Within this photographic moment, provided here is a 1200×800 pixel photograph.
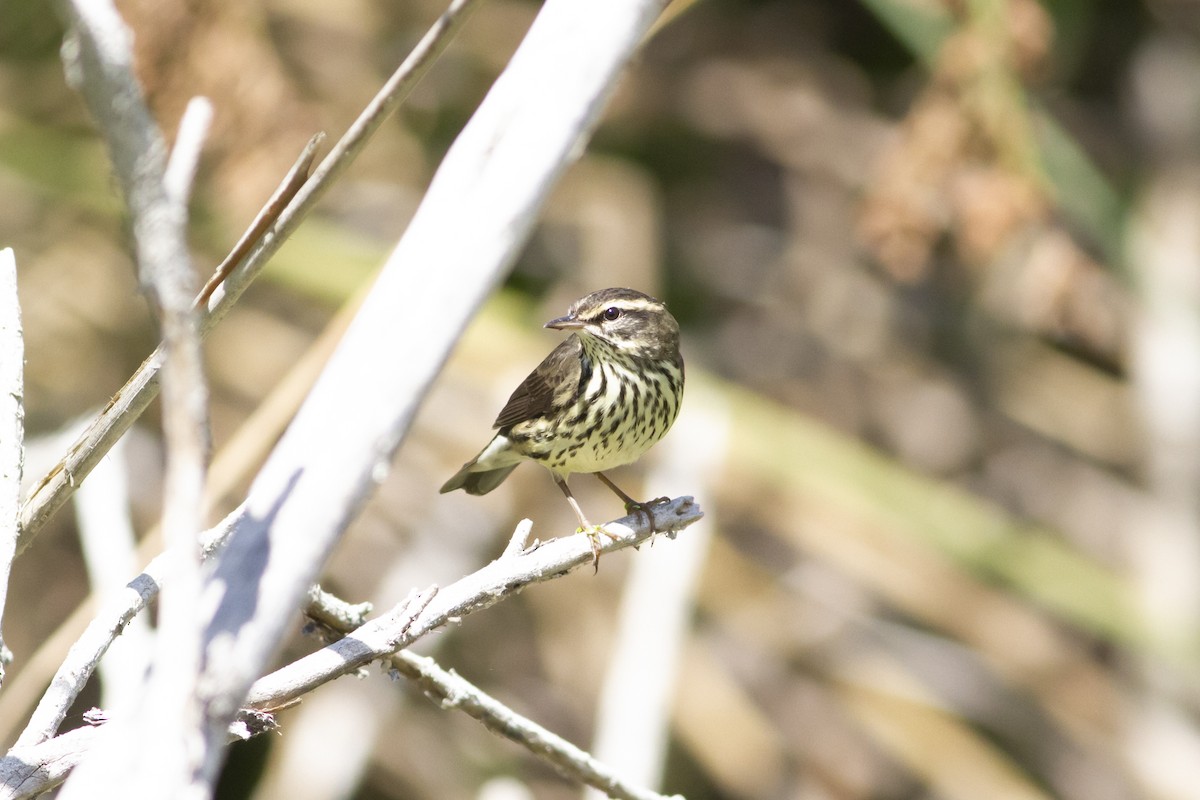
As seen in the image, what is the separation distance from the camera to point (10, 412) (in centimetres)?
158

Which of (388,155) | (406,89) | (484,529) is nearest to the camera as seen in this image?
(406,89)

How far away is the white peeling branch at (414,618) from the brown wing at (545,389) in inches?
72.3

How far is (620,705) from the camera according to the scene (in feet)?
12.9

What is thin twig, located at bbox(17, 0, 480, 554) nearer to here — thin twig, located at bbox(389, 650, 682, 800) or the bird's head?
thin twig, located at bbox(389, 650, 682, 800)

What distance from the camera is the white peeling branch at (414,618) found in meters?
1.49

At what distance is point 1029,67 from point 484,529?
275cm

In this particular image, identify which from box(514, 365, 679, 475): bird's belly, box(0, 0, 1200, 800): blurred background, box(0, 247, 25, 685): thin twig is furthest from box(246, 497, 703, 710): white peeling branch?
box(0, 0, 1200, 800): blurred background

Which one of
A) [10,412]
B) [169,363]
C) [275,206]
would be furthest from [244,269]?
[169,363]

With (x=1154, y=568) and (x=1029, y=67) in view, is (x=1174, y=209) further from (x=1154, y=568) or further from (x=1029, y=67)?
(x=1029, y=67)

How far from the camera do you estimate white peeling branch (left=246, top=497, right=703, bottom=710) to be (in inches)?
58.6

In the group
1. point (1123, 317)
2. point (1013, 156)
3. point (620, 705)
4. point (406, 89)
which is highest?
point (1123, 317)

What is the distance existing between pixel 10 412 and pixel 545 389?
238cm

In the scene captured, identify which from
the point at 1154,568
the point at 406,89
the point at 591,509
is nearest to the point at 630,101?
the point at 591,509

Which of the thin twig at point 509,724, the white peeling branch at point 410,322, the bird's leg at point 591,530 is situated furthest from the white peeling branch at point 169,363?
the bird's leg at point 591,530
